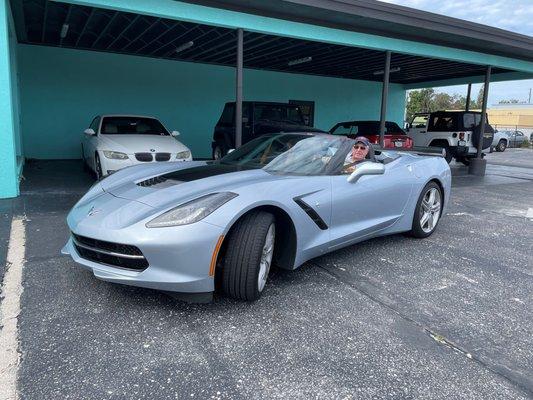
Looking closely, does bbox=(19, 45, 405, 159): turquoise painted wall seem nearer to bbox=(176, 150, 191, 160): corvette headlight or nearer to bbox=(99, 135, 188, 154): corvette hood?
bbox=(99, 135, 188, 154): corvette hood

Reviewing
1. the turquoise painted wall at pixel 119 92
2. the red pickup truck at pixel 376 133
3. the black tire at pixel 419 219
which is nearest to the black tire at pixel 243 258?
the black tire at pixel 419 219

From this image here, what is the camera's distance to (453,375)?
2371 millimetres

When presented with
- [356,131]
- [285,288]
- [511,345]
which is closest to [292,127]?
[356,131]

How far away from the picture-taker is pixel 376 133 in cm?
1187

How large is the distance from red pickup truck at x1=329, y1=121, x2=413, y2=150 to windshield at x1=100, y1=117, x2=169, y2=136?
5168 millimetres

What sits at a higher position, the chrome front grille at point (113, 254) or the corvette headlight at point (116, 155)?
the corvette headlight at point (116, 155)

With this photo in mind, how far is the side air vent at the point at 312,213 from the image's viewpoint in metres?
3.29

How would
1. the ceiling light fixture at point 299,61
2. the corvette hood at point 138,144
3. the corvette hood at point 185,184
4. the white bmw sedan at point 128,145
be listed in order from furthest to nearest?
the ceiling light fixture at point 299,61 → the corvette hood at point 138,144 → the white bmw sedan at point 128,145 → the corvette hood at point 185,184

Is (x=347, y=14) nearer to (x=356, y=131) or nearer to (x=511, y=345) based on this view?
(x=356, y=131)

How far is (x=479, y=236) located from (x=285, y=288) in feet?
10.6

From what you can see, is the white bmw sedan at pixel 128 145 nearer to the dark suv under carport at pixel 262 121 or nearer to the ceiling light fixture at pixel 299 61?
the dark suv under carport at pixel 262 121

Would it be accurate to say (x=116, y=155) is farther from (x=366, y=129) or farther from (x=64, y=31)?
(x=366, y=129)

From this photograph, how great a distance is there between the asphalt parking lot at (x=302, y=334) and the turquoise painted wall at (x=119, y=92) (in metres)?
8.93

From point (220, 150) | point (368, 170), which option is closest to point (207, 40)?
point (220, 150)
